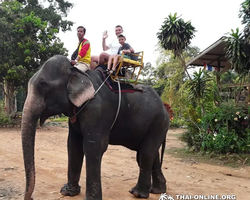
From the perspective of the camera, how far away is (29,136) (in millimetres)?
3744

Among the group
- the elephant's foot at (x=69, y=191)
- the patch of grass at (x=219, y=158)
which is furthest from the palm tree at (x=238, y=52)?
the elephant's foot at (x=69, y=191)

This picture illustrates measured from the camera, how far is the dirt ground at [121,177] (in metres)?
4.93

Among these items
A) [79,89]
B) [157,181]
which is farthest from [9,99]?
[79,89]

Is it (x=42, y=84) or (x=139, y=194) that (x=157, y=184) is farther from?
(x=42, y=84)

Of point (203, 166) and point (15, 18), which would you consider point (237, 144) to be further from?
point (15, 18)

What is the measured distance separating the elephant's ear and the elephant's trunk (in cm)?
49

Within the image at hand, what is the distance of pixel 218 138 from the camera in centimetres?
901

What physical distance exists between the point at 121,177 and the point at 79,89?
2.97 m

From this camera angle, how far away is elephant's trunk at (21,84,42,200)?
3.62 metres

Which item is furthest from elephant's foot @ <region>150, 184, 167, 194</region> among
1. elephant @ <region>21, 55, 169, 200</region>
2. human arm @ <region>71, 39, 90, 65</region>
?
human arm @ <region>71, 39, 90, 65</region>

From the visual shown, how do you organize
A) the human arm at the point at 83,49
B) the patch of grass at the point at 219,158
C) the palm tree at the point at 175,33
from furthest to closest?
the palm tree at the point at 175,33
the patch of grass at the point at 219,158
the human arm at the point at 83,49

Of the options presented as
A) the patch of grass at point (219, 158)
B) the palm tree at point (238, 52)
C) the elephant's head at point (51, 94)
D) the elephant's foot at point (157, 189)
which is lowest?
the patch of grass at point (219, 158)

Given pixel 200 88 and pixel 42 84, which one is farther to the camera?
pixel 200 88

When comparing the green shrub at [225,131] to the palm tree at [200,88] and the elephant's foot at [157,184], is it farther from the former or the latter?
the elephant's foot at [157,184]
